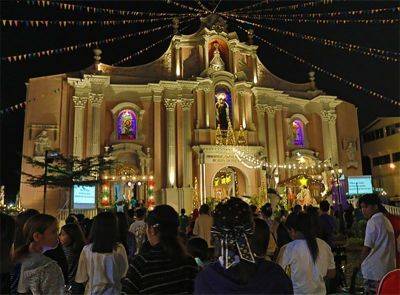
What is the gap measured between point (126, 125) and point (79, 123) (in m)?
2.96

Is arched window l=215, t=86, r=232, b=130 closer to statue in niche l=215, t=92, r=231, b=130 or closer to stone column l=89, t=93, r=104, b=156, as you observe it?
statue in niche l=215, t=92, r=231, b=130

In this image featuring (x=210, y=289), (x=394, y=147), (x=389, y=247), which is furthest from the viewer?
(x=394, y=147)

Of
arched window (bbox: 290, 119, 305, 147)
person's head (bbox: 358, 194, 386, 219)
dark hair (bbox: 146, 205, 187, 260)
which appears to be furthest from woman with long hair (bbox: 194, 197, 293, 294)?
arched window (bbox: 290, 119, 305, 147)

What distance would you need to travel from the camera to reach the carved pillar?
25438mm

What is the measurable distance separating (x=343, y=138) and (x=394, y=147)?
6.79 m

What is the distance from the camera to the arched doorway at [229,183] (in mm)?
27141

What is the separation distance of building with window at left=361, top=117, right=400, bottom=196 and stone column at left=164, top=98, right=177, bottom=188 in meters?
19.4

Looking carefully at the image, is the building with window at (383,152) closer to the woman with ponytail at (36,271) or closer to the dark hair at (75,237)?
the dark hair at (75,237)

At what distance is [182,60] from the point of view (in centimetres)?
2800

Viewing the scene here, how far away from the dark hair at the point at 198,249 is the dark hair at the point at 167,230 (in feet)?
6.74

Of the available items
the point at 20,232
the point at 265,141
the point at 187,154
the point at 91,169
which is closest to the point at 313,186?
the point at 265,141

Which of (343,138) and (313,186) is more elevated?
(343,138)

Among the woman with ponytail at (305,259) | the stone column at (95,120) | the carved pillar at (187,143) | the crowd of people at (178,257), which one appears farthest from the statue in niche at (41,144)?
the woman with ponytail at (305,259)

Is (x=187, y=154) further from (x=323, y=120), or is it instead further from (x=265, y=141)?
(x=323, y=120)
